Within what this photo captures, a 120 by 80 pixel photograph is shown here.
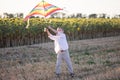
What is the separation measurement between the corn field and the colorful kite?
38.9 feet

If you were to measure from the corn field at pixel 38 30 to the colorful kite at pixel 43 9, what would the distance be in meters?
11.8

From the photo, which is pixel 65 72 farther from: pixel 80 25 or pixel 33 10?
pixel 80 25

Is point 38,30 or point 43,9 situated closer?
point 43,9

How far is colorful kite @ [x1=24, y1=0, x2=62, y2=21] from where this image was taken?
10195 mm

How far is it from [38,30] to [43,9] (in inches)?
872

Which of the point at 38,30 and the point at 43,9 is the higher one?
the point at 43,9

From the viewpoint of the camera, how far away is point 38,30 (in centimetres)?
3234

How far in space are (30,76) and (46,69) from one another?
1588 millimetres

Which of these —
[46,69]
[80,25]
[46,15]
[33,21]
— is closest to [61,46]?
[46,15]

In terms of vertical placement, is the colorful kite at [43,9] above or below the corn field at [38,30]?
above

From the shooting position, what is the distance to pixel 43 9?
33.7 ft

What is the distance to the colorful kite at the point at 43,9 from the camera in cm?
1020

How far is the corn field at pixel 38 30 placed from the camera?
2911cm

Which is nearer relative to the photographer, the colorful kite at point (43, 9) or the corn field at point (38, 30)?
the colorful kite at point (43, 9)
